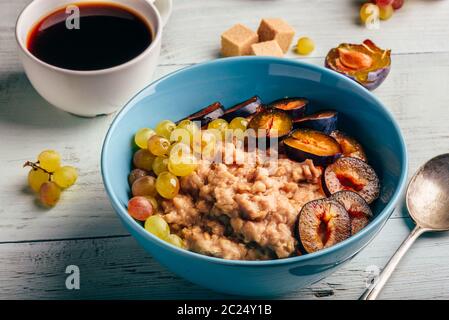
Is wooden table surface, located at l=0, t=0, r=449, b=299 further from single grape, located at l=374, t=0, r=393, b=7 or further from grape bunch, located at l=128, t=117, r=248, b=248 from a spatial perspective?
grape bunch, located at l=128, t=117, r=248, b=248

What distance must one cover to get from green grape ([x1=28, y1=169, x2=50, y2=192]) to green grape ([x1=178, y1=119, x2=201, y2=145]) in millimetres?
342

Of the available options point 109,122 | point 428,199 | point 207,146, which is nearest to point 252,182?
point 207,146

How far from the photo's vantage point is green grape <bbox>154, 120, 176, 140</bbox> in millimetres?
1391

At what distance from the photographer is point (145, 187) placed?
131cm

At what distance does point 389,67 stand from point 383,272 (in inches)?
25.4

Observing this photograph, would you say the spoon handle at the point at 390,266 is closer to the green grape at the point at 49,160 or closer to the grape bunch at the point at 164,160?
the grape bunch at the point at 164,160

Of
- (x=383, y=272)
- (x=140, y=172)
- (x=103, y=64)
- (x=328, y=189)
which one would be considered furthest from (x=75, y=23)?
(x=383, y=272)

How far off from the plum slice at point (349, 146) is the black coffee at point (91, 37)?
0.54 metres

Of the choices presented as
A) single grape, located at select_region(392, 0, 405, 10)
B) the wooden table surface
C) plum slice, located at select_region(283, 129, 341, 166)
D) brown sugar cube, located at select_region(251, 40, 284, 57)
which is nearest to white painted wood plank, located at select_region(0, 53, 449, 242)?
the wooden table surface

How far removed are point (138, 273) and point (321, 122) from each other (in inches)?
19.6

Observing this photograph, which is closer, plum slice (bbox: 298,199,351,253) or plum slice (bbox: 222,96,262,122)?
plum slice (bbox: 298,199,351,253)

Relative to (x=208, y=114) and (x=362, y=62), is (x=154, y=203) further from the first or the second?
(x=362, y=62)

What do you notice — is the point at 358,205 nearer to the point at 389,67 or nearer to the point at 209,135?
the point at 209,135

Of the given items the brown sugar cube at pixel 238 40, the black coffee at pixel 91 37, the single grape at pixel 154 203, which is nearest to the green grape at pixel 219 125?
the single grape at pixel 154 203
